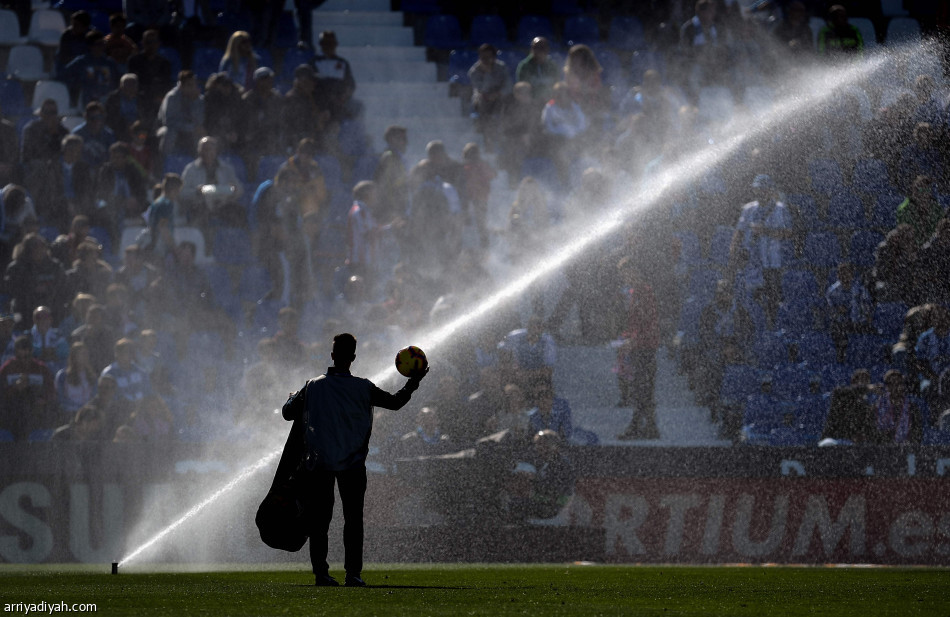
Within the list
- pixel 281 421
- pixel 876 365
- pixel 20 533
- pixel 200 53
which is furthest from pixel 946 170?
pixel 20 533

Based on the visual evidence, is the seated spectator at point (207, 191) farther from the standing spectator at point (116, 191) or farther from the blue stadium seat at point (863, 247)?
the blue stadium seat at point (863, 247)

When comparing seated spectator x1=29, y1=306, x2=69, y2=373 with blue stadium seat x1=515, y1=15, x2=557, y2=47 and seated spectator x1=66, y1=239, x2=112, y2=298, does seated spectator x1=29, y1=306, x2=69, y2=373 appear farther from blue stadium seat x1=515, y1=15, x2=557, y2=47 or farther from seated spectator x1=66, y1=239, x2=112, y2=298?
blue stadium seat x1=515, y1=15, x2=557, y2=47

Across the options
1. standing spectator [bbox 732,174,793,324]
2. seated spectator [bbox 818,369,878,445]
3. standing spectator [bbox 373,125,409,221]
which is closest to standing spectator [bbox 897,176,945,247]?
standing spectator [bbox 732,174,793,324]

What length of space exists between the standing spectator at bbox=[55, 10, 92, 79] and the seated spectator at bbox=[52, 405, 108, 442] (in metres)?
6.90

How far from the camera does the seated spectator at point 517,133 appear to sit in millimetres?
19516

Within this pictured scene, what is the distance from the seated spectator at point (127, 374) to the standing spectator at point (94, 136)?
3.99m

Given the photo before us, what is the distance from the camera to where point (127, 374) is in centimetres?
1557

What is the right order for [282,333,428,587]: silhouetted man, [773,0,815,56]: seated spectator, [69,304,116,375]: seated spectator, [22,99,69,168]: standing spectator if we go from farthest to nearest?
1. [773,0,815,56]: seated spectator
2. [22,99,69,168]: standing spectator
3. [69,304,116,375]: seated spectator
4. [282,333,428,587]: silhouetted man

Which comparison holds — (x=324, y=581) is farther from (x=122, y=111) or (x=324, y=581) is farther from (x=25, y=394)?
(x=122, y=111)

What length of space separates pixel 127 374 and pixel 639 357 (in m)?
5.59

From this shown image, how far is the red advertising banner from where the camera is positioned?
14.0 meters

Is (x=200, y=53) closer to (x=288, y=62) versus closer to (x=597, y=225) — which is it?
(x=288, y=62)

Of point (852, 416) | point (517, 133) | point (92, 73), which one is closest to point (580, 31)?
point (517, 133)

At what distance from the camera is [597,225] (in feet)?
57.9
